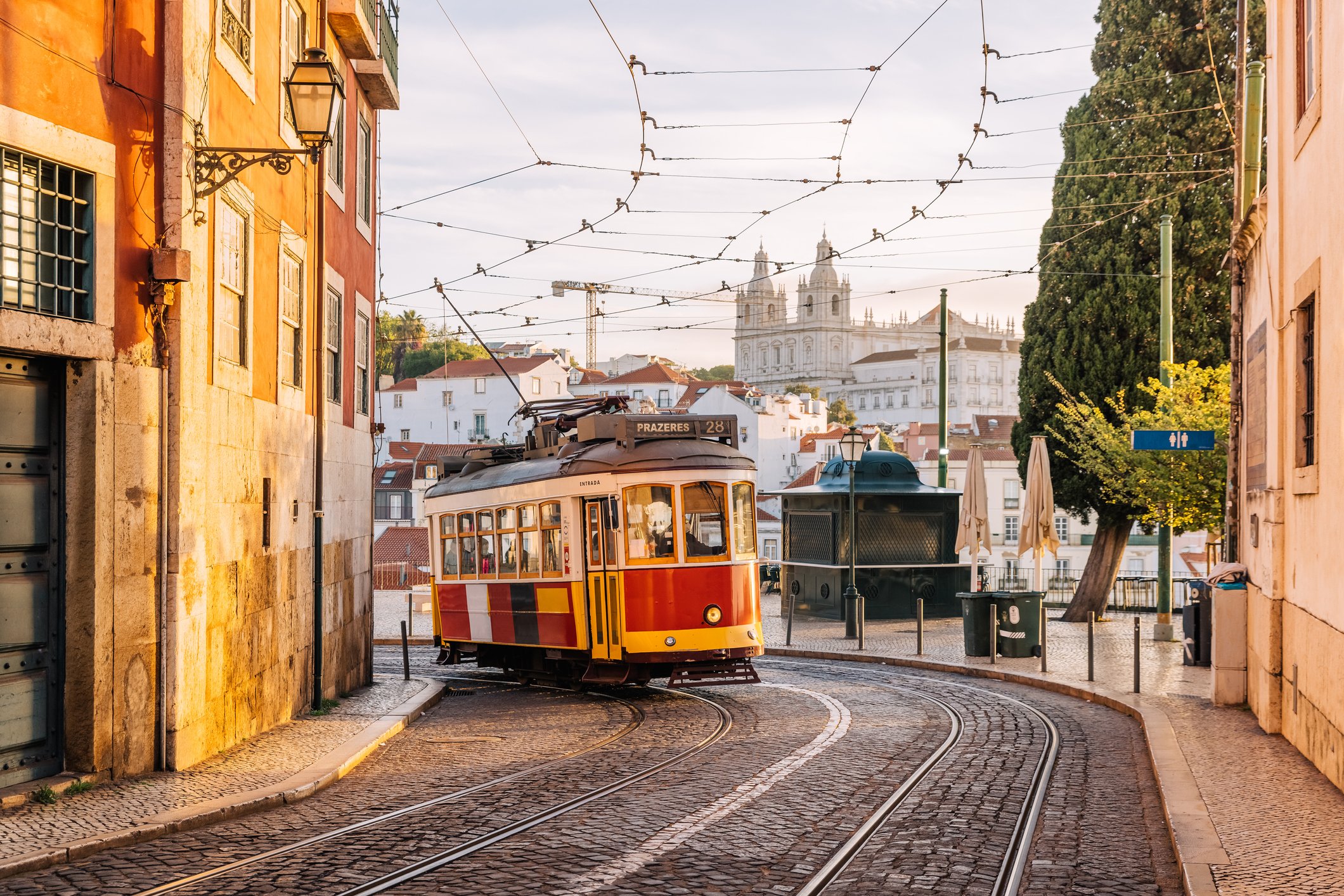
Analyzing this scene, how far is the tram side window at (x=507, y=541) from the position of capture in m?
17.6

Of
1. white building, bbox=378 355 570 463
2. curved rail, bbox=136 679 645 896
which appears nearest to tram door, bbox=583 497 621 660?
curved rail, bbox=136 679 645 896

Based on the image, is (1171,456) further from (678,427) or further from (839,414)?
(839,414)

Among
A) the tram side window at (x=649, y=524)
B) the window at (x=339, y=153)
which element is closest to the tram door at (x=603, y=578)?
the tram side window at (x=649, y=524)

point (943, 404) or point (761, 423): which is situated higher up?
point (761, 423)

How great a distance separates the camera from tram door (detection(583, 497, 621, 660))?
51.0 feet

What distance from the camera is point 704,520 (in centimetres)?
1574

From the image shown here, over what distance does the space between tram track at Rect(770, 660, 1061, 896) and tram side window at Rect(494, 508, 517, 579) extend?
5140 millimetres

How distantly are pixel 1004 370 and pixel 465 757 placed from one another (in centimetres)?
18185

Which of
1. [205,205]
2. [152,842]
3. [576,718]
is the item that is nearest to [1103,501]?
[576,718]

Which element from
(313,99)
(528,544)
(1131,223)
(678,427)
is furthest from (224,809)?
(1131,223)

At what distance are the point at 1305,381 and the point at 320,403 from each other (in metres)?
9.58

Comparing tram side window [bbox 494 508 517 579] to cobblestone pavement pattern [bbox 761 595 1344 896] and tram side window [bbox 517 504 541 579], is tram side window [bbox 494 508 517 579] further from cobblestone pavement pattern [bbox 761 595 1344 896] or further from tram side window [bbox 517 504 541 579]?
cobblestone pavement pattern [bbox 761 595 1344 896]

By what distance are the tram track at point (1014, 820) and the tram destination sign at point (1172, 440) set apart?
134 inches

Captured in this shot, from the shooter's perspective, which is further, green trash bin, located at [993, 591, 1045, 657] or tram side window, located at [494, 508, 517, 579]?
green trash bin, located at [993, 591, 1045, 657]
